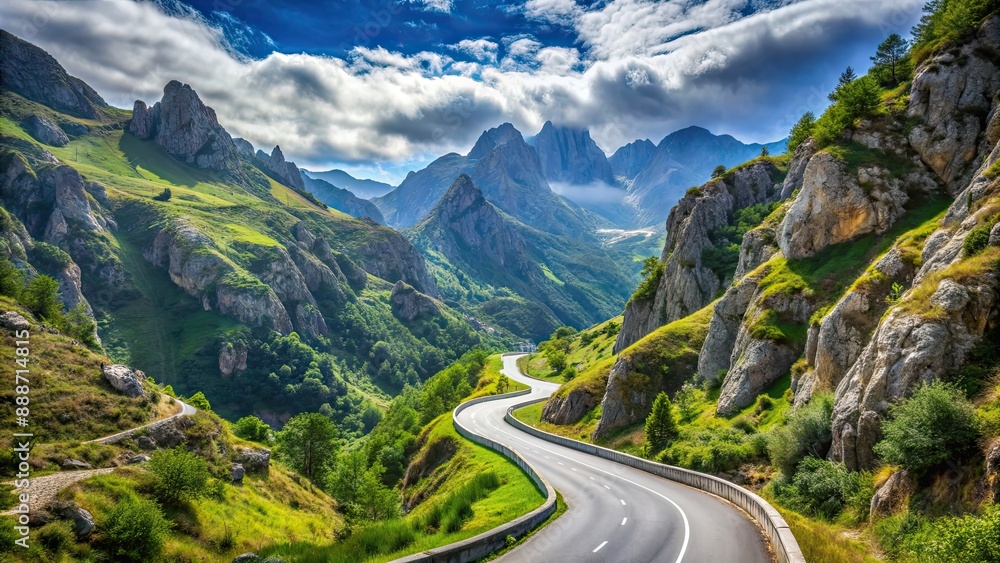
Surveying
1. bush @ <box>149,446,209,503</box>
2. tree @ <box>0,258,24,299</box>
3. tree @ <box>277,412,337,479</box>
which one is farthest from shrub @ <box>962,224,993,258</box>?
tree @ <box>0,258,24,299</box>

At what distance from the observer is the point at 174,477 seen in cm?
3275

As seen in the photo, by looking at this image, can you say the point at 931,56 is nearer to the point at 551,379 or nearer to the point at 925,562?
the point at 925,562

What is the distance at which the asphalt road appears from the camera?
16109 mm

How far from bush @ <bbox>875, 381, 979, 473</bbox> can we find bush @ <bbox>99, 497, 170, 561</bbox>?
36154 mm

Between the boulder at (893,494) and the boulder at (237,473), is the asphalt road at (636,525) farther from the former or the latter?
the boulder at (237,473)

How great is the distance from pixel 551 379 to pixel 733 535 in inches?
3571

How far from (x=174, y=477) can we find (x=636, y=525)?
31696 millimetres

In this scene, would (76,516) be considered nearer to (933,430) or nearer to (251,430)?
(933,430)

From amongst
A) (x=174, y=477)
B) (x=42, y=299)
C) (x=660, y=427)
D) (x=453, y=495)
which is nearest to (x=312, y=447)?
(x=174, y=477)

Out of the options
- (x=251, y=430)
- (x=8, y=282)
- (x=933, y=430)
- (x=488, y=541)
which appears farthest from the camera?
(x=251, y=430)

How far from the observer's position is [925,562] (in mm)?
12891

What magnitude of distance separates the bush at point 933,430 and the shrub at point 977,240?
921cm

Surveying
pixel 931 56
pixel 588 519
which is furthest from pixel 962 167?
pixel 588 519

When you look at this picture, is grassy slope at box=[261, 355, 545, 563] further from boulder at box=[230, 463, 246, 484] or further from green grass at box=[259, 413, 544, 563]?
boulder at box=[230, 463, 246, 484]
